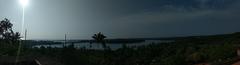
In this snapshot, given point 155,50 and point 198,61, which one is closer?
point 198,61

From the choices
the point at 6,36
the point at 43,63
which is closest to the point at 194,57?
the point at 43,63

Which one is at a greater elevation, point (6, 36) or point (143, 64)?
point (6, 36)

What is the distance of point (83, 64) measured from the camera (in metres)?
31.5

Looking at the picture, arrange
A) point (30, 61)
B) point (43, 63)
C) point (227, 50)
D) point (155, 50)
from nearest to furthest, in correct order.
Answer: point (43, 63), point (30, 61), point (227, 50), point (155, 50)

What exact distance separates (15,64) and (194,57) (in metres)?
16.2

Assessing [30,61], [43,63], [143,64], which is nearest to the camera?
[43,63]

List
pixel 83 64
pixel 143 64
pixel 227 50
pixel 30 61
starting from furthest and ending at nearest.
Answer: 1. pixel 143 64
2. pixel 83 64
3. pixel 227 50
4. pixel 30 61

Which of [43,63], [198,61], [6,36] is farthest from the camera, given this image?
[6,36]

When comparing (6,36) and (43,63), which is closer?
(43,63)

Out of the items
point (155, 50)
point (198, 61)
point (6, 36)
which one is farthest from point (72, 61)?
point (6, 36)

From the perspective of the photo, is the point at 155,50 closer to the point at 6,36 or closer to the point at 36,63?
the point at 6,36

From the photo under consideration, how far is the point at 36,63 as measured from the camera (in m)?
23.7

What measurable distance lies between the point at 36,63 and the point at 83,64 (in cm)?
831

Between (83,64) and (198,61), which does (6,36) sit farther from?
(198,61)
